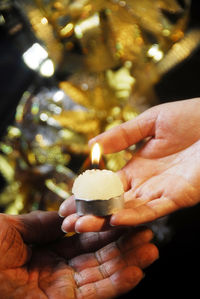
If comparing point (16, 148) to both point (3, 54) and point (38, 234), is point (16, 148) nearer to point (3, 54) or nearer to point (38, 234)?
point (38, 234)

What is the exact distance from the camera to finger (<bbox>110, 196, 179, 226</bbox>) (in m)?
0.90

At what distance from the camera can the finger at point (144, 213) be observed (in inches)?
35.6

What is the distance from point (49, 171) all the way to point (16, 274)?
108cm

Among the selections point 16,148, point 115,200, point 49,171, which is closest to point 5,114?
point 16,148

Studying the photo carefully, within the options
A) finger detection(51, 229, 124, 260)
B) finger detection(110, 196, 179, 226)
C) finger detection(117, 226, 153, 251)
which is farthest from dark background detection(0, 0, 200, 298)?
finger detection(110, 196, 179, 226)

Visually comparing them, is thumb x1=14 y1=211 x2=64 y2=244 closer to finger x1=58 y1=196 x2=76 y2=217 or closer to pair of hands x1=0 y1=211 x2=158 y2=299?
pair of hands x1=0 y1=211 x2=158 y2=299

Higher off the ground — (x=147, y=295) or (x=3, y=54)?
(x=3, y=54)

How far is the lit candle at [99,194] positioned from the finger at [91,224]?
0.02 meters

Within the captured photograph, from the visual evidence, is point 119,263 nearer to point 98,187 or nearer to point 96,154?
point 98,187

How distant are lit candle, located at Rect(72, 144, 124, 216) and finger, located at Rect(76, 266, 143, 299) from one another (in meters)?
0.21

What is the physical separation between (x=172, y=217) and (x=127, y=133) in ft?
4.07

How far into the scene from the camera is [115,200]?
3.30 feet

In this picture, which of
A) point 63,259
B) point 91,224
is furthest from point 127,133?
point 63,259

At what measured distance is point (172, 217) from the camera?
230cm
